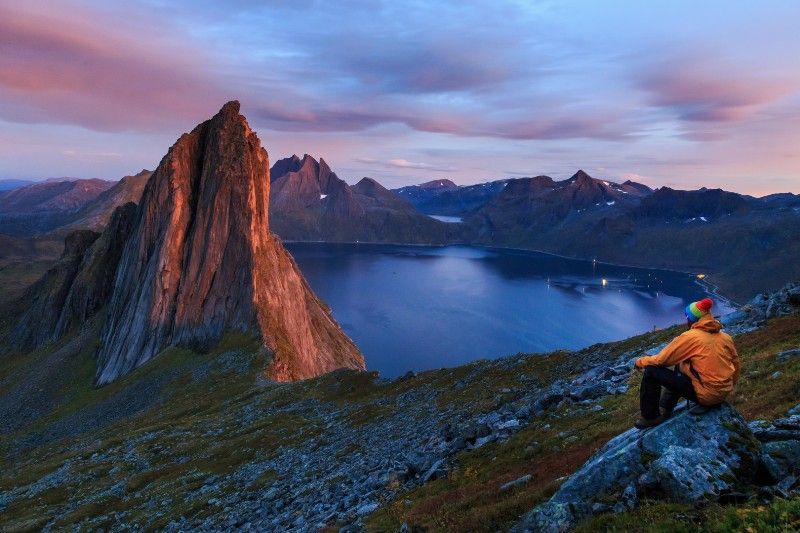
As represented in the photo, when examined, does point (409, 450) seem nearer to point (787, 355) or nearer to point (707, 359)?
point (787, 355)

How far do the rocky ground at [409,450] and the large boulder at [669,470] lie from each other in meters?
0.05

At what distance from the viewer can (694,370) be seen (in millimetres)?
13391

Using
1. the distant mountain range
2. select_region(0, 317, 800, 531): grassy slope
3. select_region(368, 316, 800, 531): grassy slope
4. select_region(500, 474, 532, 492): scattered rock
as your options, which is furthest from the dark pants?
the distant mountain range

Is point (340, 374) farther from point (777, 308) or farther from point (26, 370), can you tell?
point (26, 370)

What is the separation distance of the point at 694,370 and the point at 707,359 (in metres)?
0.49

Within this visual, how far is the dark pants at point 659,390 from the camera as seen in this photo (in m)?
13.7

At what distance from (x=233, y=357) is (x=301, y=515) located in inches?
2789

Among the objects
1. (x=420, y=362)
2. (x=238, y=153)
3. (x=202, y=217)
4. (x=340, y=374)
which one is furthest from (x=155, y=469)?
(x=420, y=362)

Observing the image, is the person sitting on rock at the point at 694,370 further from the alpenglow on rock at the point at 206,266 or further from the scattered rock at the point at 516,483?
the alpenglow on rock at the point at 206,266

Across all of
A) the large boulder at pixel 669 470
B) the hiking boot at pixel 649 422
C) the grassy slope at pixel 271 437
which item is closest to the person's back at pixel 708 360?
the large boulder at pixel 669 470

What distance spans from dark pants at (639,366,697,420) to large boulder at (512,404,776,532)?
559mm

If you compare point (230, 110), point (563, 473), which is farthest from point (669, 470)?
point (230, 110)

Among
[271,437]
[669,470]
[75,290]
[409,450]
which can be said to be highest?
[669,470]

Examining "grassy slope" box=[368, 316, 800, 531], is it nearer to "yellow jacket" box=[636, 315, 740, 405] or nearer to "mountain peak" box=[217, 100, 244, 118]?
"yellow jacket" box=[636, 315, 740, 405]
